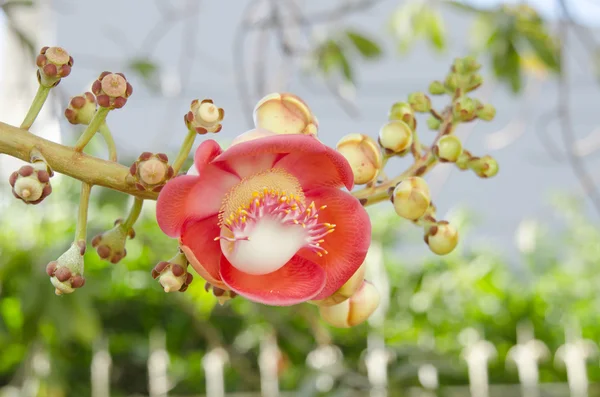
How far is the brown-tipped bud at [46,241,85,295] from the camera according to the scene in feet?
1.14

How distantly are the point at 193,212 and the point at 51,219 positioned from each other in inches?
60.2

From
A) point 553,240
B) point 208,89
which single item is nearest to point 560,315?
point 553,240

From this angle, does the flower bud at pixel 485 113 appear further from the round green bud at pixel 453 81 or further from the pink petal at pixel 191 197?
the pink petal at pixel 191 197

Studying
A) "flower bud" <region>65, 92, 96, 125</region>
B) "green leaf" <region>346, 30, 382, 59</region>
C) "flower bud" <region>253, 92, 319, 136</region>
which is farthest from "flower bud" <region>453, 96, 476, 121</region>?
"green leaf" <region>346, 30, 382, 59</region>

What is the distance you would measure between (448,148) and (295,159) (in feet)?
0.33

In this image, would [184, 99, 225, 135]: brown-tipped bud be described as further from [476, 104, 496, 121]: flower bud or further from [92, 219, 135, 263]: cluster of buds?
[476, 104, 496, 121]: flower bud

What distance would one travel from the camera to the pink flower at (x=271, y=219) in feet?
1.22

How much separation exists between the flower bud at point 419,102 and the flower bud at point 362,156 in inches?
3.2

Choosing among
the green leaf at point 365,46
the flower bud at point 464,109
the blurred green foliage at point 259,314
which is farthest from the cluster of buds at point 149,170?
the green leaf at point 365,46

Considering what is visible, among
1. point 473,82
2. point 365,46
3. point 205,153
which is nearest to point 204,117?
point 205,153

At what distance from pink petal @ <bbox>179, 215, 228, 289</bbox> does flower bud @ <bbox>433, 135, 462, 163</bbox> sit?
0.14 metres

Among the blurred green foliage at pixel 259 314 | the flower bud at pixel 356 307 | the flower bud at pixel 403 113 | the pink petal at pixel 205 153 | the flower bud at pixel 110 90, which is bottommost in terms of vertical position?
the flower bud at pixel 356 307

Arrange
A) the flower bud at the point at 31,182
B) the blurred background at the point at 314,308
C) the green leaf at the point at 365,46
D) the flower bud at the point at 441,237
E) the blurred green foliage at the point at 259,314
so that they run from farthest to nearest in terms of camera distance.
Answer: the green leaf at the point at 365,46 → the blurred green foliage at the point at 259,314 → the blurred background at the point at 314,308 → the flower bud at the point at 441,237 → the flower bud at the point at 31,182

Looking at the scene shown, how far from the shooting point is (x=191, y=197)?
384mm
